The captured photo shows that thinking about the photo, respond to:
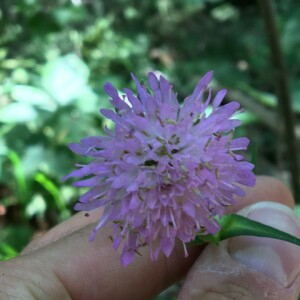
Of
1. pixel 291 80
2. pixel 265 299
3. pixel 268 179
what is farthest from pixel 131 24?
pixel 265 299

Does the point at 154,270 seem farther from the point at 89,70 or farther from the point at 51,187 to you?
the point at 89,70

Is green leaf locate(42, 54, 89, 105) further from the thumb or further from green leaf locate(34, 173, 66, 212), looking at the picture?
the thumb

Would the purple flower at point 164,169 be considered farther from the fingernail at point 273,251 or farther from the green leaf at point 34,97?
the green leaf at point 34,97

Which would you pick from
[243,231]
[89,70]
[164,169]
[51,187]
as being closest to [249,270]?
[243,231]

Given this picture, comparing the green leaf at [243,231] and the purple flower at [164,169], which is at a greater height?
the purple flower at [164,169]

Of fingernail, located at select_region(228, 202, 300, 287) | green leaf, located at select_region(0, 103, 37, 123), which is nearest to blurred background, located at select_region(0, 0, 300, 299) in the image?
green leaf, located at select_region(0, 103, 37, 123)

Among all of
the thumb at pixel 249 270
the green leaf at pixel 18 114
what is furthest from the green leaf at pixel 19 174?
the thumb at pixel 249 270

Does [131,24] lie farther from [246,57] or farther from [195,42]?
[246,57]
